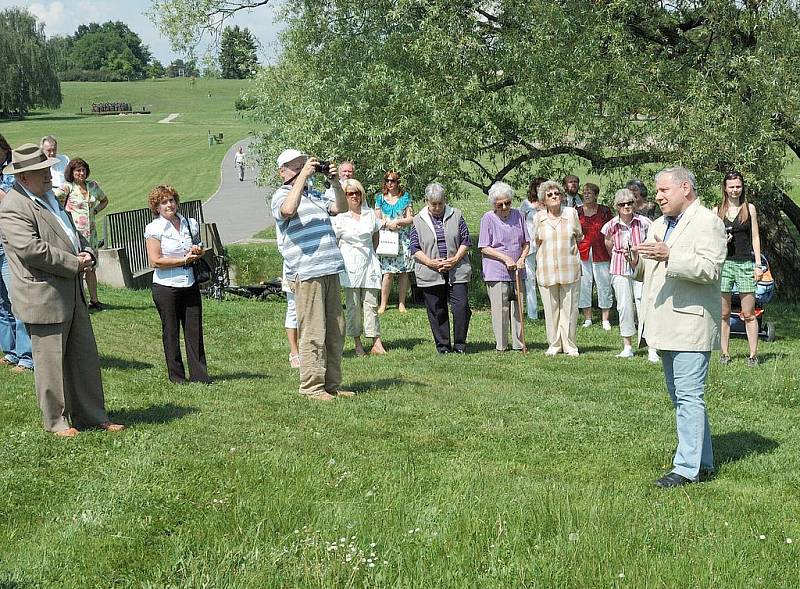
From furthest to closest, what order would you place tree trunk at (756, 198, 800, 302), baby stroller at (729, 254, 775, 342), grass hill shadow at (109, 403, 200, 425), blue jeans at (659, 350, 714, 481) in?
tree trunk at (756, 198, 800, 302) < baby stroller at (729, 254, 775, 342) < grass hill shadow at (109, 403, 200, 425) < blue jeans at (659, 350, 714, 481)

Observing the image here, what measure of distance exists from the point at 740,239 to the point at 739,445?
14.1 ft

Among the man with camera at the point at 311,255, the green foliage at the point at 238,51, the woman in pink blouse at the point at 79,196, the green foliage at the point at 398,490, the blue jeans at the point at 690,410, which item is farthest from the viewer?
the green foliage at the point at 238,51

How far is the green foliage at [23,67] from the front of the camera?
9481 cm

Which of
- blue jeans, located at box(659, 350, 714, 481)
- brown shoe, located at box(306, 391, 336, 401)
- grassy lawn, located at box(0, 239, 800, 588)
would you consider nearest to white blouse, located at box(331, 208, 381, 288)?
grassy lawn, located at box(0, 239, 800, 588)

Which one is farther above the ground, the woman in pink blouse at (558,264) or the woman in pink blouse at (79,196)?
the woman in pink blouse at (79,196)

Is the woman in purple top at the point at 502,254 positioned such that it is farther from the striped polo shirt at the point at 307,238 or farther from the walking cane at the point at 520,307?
the striped polo shirt at the point at 307,238

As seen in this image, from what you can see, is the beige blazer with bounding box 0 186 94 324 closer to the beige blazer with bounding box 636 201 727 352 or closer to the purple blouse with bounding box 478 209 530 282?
the beige blazer with bounding box 636 201 727 352

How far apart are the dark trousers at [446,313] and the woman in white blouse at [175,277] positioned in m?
3.58

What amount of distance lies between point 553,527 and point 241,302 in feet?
41.3

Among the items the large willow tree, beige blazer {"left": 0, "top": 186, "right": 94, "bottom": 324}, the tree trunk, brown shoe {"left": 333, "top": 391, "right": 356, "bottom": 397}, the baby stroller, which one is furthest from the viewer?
the tree trunk

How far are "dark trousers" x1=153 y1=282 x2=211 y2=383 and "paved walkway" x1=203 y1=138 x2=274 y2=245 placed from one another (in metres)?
12.0

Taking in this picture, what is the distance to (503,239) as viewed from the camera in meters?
12.7

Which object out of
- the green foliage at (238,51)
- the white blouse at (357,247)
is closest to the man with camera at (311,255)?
the white blouse at (357,247)

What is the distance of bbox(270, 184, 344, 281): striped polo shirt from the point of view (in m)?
8.96
